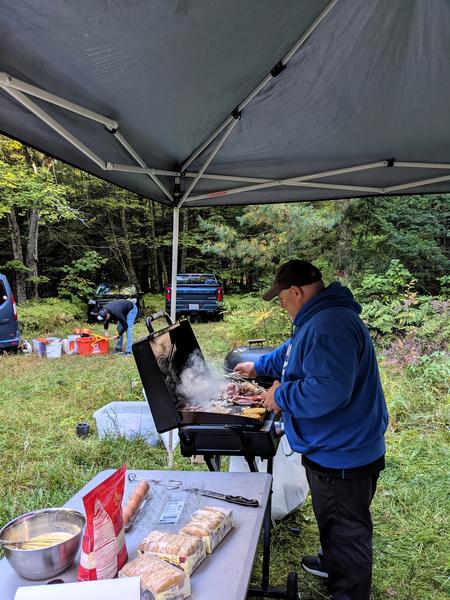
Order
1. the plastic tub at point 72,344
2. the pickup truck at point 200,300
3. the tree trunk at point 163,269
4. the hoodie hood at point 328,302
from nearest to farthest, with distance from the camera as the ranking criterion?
the hoodie hood at point 328,302, the plastic tub at point 72,344, the pickup truck at point 200,300, the tree trunk at point 163,269

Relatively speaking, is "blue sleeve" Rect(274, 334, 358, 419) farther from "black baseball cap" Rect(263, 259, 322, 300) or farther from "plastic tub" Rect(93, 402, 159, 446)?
"plastic tub" Rect(93, 402, 159, 446)

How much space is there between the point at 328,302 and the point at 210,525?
94 centimetres

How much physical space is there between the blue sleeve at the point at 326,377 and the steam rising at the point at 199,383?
1.90 feet

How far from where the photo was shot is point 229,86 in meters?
1.86

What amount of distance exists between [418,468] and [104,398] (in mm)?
3442

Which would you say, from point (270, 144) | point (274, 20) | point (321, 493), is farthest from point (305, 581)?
point (274, 20)

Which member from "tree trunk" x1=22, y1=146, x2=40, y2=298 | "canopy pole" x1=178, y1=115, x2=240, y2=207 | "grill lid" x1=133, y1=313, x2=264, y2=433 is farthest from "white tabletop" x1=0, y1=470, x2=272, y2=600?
"tree trunk" x1=22, y1=146, x2=40, y2=298

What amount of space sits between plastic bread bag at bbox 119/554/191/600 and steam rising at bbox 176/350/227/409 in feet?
3.25

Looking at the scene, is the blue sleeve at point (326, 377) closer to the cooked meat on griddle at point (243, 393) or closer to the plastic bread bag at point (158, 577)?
the cooked meat on griddle at point (243, 393)

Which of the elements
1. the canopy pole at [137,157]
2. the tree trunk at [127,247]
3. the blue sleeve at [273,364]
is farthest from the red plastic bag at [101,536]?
the tree trunk at [127,247]

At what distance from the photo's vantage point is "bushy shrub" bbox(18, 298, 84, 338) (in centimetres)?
1025

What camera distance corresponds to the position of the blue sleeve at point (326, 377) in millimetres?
1594

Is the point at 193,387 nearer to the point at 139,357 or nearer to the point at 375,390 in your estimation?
the point at 139,357

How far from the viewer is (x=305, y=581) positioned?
2309 mm
